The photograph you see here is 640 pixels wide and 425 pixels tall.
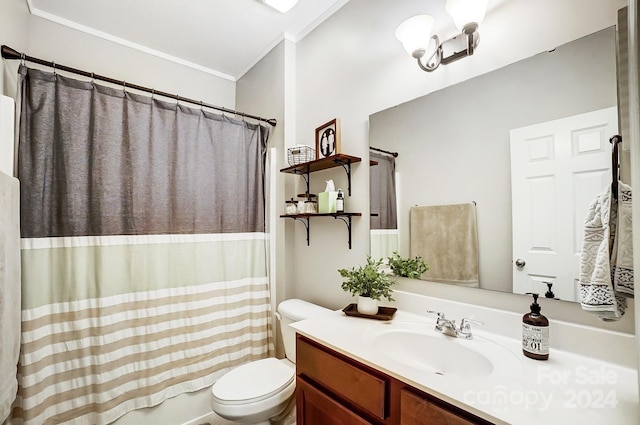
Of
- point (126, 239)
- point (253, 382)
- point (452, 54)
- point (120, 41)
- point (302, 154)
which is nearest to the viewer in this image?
point (452, 54)

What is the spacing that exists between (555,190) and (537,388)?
65 centimetres

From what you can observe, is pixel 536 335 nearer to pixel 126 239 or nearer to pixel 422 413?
pixel 422 413

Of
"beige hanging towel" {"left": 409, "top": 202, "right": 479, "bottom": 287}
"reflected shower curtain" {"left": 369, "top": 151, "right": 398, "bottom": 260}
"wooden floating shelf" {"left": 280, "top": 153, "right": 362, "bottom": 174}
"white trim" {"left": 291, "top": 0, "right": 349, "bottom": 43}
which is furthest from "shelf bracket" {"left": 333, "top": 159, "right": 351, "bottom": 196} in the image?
"white trim" {"left": 291, "top": 0, "right": 349, "bottom": 43}

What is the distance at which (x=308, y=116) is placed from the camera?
2088 mm

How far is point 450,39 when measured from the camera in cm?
130

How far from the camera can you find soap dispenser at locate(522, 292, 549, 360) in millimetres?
942

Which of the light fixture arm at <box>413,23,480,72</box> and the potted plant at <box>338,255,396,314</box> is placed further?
the potted plant at <box>338,255,396,314</box>

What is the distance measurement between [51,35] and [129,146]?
3.78ft

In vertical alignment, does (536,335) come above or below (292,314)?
above

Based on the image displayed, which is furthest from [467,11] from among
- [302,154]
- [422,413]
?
[422,413]

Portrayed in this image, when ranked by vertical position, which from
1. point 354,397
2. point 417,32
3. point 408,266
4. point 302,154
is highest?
point 417,32

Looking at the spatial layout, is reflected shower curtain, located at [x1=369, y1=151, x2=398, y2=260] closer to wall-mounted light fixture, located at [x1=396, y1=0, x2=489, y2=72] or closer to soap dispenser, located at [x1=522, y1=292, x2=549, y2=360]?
wall-mounted light fixture, located at [x1=396, y1=0, x2=489, y2=72]

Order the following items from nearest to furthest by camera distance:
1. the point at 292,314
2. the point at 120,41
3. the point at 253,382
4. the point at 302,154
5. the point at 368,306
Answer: the point at 368,306, the point at 253,382, the point at 292,314, the point at 302,154, the point at 120,41

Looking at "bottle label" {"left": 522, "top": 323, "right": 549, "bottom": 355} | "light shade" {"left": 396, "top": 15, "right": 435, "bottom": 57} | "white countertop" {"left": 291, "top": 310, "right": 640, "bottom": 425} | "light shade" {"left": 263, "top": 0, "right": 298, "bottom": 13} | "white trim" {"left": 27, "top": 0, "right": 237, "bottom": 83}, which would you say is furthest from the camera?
"white trim" {"left": 27, "top": 0, "right": 237, "bottom": 83}
